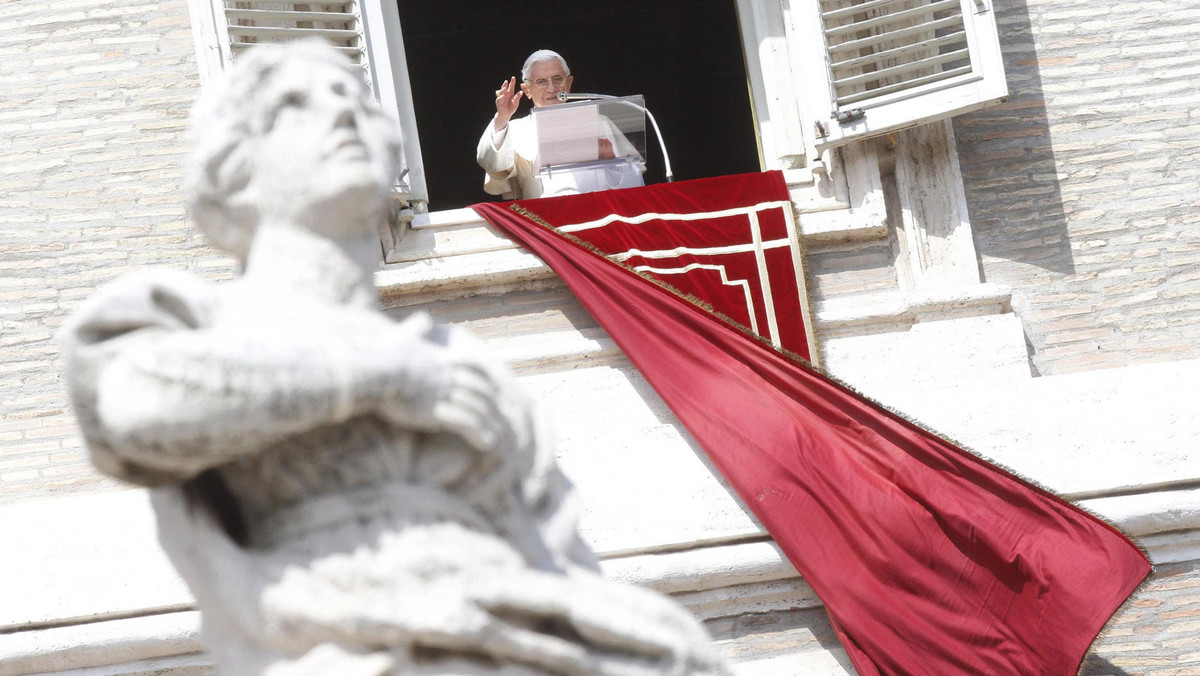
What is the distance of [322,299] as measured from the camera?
2342 mm

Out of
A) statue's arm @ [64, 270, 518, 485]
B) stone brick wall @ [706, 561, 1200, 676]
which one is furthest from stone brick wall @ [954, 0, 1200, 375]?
statue's arm @ [64, 270, 518, 485]

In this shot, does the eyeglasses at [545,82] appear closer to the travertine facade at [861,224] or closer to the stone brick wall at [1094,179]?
the travertine facade at [861,224]

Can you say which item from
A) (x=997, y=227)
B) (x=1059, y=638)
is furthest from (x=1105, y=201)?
(x=1059, y=638)

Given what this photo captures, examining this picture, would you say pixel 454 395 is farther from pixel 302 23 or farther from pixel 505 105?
pixel 505 105

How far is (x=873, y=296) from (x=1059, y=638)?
7.62 ft

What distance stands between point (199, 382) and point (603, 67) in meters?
9.93

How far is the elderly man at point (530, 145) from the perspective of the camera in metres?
7.34

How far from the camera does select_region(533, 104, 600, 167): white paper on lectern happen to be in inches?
286

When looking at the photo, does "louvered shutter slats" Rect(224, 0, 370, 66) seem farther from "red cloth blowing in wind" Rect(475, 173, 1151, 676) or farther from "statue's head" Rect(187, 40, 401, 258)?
"statue's head" Rect(187, 40, 401, 258)

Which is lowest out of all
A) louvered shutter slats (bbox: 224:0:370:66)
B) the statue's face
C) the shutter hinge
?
the statue's face

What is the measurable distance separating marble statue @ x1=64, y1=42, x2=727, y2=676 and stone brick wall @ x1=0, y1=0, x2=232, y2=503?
447 cm

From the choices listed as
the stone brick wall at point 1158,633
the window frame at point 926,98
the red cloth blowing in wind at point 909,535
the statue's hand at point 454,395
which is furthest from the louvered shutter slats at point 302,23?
the statue's hand at point 454,395

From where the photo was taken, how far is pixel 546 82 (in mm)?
7582

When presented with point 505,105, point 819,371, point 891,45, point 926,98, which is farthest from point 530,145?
point 819,371
